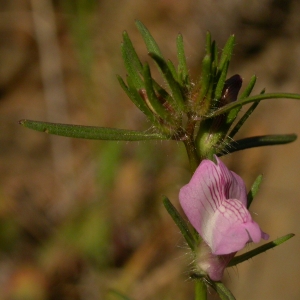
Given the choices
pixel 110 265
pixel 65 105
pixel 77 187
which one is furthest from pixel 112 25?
pixel 110 265

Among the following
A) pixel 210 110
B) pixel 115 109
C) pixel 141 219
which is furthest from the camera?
pixel 115 109

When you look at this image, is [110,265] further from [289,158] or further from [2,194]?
[289,158]

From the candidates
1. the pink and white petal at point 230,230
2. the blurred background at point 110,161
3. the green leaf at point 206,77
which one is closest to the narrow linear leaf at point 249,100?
the green leaf at point 206,77

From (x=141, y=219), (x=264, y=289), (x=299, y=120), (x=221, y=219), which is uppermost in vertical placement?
(x=299, y=120)

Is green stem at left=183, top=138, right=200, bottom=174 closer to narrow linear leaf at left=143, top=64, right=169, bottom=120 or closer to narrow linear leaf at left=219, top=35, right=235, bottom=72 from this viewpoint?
narrow linear leaf at left=143, top=64, right=169, bottom=120

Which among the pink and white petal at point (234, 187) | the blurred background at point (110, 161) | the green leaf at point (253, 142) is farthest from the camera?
the blurred background at point (110, 161)

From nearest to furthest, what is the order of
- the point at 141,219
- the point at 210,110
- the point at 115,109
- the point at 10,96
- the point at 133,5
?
the point at 210,110 → the point at 141,219 → the point at 115,109 → the point at 10,96 → the point at 133,5

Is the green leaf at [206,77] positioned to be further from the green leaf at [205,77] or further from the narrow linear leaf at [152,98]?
the narrow linear leaf at [152,98]
